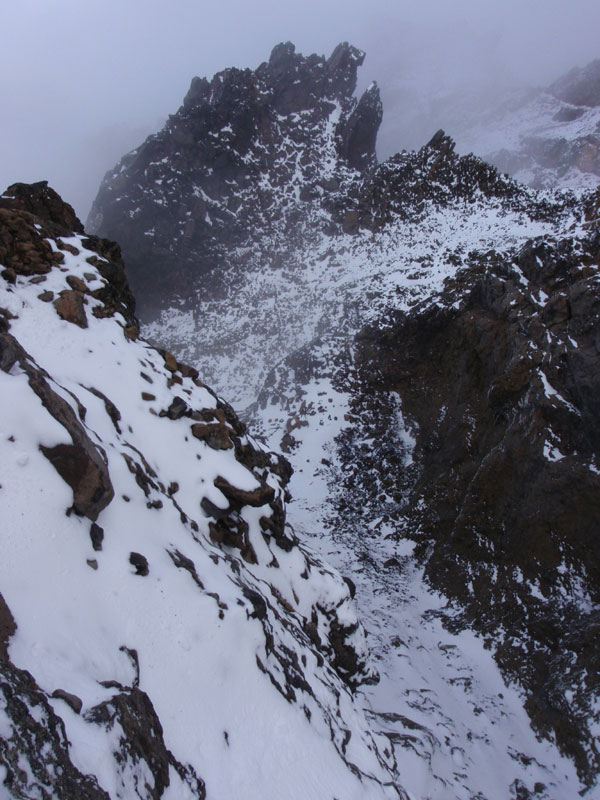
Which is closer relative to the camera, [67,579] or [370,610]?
[67,579]

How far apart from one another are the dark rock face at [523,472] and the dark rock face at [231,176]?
2552 cm

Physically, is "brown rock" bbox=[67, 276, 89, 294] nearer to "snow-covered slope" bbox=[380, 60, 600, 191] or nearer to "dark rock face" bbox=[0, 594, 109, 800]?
"dark rock face" bbox=[0, 594, 109, 800]

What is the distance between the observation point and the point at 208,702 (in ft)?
18.6

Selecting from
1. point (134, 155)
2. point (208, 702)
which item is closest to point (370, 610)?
point (208, 702)

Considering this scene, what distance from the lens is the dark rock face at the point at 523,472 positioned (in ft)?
40.5

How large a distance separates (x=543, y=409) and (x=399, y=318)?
11.4m

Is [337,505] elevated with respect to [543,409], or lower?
lower

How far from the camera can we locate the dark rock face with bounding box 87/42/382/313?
44.2 meters

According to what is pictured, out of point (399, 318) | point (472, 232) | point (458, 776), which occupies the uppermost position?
point (472, 232)

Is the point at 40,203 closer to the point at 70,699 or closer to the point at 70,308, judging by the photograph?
the point at 70,308

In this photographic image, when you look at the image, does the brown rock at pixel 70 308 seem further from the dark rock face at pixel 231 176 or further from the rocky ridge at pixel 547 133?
the rocky ridge at pixel 547 133

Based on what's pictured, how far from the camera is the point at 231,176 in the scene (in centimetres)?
4697

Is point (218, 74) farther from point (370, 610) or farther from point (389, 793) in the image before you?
point (389, 793)

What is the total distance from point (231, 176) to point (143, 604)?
4902cm
